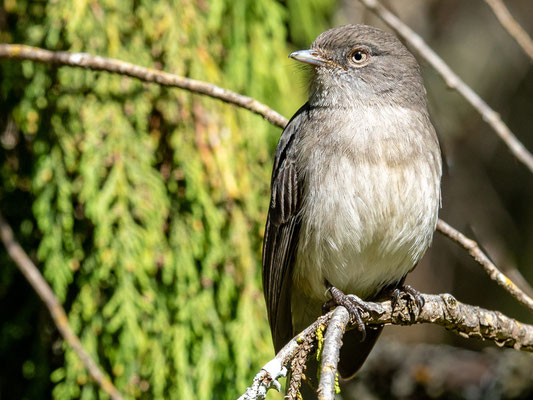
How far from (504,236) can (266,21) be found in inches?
138

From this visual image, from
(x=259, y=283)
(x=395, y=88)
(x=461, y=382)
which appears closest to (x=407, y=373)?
(x=461, y=382)

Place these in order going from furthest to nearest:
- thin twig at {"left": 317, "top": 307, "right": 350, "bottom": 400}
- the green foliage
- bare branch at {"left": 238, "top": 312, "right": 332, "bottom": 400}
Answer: the green foliage → bare branch at {"left": 238, "top": 312, "right": 332, "bottom": 400} → thin twig at {"left": 317, "top": 307, "right": 350, "bottom": 400}

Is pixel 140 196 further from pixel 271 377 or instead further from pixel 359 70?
pixel 271 377

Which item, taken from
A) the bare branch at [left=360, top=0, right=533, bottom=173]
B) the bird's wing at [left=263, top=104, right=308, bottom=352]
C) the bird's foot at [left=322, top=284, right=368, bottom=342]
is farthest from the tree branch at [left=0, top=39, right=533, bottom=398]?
the bird's foot at [left=322, top=284, right=368, bottom=342]

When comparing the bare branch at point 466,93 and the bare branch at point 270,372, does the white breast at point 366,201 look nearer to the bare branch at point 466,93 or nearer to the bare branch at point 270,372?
the bare branch at point 466,93

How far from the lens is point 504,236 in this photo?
650cm

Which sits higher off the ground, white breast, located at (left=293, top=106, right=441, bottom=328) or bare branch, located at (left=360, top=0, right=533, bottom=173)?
bare branch, located at (left=360, top=0, right=533, bottom=173)

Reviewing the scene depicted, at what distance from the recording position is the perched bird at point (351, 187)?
3293 millimetres

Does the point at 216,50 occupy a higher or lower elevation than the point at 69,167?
higher

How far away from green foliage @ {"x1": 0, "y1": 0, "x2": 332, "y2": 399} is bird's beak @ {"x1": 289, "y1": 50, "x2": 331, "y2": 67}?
43 cm

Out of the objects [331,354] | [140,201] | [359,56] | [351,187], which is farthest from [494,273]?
[140,201]

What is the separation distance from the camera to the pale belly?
3.27m

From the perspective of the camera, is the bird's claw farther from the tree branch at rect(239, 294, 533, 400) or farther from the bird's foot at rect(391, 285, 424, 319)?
the bird's foot at rect(391, 285, 424, 319)

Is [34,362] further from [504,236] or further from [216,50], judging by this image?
[504,236]
